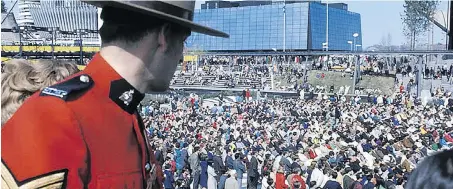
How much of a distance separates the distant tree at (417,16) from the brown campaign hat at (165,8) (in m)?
63.2

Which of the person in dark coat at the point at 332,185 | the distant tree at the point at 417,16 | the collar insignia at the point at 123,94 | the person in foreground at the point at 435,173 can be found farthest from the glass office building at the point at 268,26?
the person in foreground at the point at 435,173

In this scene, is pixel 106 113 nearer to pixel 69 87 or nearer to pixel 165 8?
pixel 69 87

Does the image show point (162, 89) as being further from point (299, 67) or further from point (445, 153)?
point (299, 67)

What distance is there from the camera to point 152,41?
165 centimetres

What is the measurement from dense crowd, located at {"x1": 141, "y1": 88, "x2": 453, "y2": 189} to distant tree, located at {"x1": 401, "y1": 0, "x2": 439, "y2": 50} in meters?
27.6

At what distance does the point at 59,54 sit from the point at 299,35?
175 feet

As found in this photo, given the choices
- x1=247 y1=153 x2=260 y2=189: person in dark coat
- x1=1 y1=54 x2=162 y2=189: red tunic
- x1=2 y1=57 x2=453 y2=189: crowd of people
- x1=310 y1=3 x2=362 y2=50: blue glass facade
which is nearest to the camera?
x1=1 y1=54 x2=162 y2=189: red tunic

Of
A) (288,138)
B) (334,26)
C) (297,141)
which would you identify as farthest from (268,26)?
(297,141)

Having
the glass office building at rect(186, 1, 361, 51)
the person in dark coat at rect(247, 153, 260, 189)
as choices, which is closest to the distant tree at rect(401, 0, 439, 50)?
the glass office building at rect(186, 1, 361, 51)

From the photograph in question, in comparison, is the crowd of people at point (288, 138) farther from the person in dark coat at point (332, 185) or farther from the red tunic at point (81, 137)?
the red tunic at point (81, 137)

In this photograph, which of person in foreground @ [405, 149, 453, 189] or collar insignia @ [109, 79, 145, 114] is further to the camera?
collar insignia @ [109, 79, 145, 114]

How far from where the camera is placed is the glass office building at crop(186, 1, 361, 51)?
295 feet

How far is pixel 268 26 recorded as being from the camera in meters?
90.7

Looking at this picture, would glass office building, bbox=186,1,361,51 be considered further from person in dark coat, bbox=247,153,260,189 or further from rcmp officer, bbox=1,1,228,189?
rcmp officer, bbox=1,1,228,189
